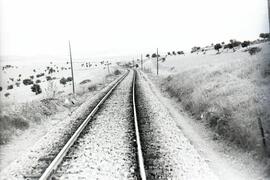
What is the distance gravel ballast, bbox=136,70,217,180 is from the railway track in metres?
0.27

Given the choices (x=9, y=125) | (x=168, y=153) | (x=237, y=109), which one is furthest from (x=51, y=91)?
(x=168, y=153)

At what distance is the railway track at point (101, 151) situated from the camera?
6562 mm

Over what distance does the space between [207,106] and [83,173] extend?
765cm

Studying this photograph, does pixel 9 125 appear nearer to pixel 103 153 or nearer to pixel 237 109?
pixel 103 153

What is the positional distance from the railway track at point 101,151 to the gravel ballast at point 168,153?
0.27 m

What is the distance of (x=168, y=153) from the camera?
7785 millimetres

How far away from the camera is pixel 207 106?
1259 cm

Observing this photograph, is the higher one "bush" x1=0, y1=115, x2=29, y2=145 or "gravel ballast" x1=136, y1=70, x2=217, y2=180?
"bush" x1=0, y1=115, x2=29, y2=145

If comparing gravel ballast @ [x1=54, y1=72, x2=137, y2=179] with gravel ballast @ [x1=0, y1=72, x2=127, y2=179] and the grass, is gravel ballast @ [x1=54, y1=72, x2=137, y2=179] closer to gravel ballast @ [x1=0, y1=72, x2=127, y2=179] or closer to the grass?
gravel ballast @ [x1=0, y1=72, x2=127, y2=179]

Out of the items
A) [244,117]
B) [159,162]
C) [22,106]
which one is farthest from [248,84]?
[22,106]

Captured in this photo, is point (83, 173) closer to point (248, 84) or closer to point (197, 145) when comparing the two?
point (197, 145)

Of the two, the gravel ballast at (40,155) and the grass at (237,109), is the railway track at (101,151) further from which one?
the grass at (237,109)

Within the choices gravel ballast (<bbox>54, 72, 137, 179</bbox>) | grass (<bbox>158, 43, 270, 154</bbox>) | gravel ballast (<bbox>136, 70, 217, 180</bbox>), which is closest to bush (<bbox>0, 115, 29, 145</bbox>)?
gravel ballast (<bbox>54, 72, 137, 179</bbox>)

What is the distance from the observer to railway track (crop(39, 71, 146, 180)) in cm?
656
